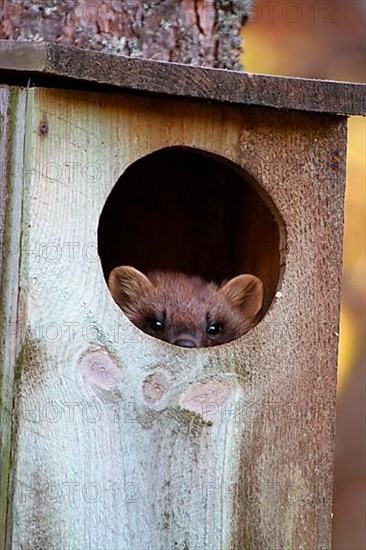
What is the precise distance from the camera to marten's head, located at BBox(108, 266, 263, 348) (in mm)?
4543

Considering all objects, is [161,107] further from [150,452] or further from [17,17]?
[150,452]

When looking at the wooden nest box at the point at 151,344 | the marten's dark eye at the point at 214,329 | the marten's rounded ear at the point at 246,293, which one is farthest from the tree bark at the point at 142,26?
the marten's dark eye at the point at 214,329

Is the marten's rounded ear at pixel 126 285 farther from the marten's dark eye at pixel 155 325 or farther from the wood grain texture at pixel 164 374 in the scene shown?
the wood grain texture at pixel 164 374

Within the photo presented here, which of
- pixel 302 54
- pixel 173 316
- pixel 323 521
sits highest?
pixel 302 54

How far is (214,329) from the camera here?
469 cm

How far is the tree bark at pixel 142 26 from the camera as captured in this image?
4066 mm

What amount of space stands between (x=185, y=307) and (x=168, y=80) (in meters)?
1.38

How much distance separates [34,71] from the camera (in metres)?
3.42

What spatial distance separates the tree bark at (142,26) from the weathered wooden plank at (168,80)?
1.83ft

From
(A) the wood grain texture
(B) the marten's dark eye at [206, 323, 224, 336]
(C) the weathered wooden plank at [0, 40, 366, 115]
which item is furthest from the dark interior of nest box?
(C) the weathered wooden plank at [0, 40, 366, 115]

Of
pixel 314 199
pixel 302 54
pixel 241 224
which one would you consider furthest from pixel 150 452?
pixel 302 54

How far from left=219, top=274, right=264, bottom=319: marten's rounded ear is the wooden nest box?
0.43 m

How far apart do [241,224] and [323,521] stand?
1.27m

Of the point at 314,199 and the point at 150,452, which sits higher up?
the point at 314,199
